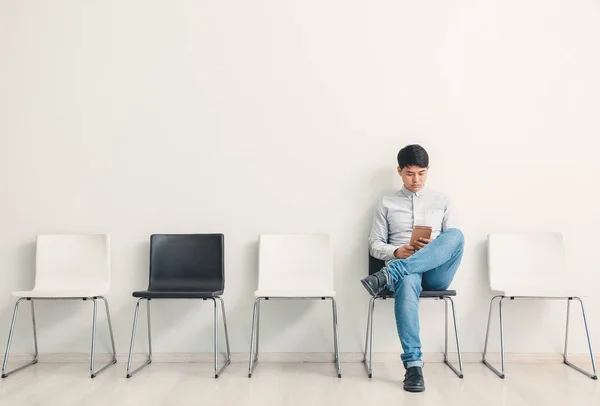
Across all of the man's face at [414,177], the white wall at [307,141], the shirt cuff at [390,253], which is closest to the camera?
the shirt cuff at [390,253]

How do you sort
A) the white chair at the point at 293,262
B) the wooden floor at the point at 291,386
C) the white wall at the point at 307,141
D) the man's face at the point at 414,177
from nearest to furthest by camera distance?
1. the wooden floor at the point at 291,386
2. the man's face at the point at 414,177
3. the white chair at the point at 293,262
4. the white wall at the point at 307,141

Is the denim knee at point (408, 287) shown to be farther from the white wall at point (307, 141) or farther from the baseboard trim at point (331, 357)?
the baseboard trim at point (331, 357)

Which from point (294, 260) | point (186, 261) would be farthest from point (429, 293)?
point (186, 261)

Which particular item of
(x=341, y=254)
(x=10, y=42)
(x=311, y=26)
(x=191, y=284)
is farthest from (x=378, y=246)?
(x=10, y=42)

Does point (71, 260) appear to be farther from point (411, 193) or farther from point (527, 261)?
point (527, 261)

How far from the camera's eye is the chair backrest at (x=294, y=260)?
382 cm

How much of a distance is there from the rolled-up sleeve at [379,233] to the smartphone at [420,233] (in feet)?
0.62

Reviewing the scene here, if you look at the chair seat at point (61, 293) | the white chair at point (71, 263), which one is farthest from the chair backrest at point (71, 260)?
the chair seat at point (61, 293)

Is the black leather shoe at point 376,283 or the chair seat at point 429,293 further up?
the black leather shoe at point 376,283

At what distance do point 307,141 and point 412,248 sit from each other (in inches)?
41.1

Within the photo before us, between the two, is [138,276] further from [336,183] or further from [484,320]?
[484,320]

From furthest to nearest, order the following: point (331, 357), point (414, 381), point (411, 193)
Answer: point (331, 357), point (411, 193), point (414, 381)

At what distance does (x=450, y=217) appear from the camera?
3748mm

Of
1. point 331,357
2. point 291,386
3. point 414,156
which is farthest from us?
point 331,357
